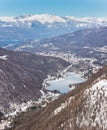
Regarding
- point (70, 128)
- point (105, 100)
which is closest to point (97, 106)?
point (105, 100)

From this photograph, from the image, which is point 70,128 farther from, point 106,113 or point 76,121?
point 106,113

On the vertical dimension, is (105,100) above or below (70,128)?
above

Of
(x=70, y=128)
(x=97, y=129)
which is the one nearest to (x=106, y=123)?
(x=97, y=129)

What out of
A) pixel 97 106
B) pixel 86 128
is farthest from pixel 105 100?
pixel 86 128

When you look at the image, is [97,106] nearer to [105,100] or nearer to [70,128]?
[105,100]

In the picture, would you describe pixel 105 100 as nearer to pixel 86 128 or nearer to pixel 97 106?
pixel 97 106

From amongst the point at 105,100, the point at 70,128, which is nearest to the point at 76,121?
the point at 70,128
